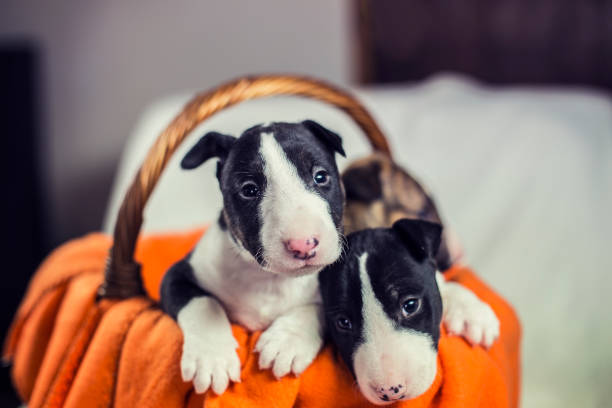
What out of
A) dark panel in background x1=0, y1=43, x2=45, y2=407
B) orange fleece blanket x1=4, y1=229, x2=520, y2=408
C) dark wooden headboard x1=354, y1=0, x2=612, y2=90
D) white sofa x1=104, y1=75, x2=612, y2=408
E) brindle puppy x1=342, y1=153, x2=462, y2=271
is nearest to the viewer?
orange fleece blanket x1=4, y1=229, x2=520, y2=408

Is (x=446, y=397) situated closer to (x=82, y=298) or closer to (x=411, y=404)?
(x=411, y=404)

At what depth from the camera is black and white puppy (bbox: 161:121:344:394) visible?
23.1 inches

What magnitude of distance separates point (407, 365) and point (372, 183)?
312 millimetres

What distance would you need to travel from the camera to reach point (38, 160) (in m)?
2.40

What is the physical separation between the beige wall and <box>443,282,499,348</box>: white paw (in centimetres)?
165

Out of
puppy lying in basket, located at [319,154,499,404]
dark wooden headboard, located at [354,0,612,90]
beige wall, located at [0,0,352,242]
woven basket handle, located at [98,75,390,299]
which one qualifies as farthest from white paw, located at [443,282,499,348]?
beige wall, located at [0,0,352,242]

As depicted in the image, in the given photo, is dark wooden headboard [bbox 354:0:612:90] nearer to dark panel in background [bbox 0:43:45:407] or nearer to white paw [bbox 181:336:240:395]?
dark panel in background [bbox 0:43:45:407]

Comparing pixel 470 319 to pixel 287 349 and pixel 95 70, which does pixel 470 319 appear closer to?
pixel 287 349

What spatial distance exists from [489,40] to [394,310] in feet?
5.07

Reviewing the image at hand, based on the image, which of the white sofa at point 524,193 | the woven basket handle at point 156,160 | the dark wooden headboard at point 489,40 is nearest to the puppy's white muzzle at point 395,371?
the woven basket handle at point 156,160

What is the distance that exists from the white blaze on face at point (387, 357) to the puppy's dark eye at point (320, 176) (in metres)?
0.10

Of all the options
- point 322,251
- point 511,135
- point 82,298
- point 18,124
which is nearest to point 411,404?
point 322,251

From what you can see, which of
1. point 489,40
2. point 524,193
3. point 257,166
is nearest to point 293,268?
point 257,166

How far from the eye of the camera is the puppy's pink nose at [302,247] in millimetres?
563
